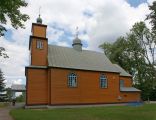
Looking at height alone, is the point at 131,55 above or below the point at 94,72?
above

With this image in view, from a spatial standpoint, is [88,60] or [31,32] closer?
[31,32]

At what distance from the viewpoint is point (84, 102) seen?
3728 cm

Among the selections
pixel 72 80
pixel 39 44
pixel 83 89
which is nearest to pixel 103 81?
pixel 83 89

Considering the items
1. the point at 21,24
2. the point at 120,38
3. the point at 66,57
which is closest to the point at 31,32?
the point at 66,57

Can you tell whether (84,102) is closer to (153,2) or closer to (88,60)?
(88,60)

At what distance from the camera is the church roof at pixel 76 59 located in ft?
121

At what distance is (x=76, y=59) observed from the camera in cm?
3966

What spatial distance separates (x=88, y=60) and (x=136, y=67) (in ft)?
75.1

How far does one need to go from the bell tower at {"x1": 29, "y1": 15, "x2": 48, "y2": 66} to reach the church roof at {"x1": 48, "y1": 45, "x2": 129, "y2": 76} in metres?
1.08

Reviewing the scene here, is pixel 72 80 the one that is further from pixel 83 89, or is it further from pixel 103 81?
pixel 103 81

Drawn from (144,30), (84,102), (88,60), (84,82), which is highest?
(144,30)

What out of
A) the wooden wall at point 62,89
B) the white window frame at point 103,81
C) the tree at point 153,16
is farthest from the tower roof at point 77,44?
the tree at point 153,16

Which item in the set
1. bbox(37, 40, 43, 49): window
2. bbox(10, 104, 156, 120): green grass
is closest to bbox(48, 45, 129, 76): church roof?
bbox(37, 40, 43, 49): window

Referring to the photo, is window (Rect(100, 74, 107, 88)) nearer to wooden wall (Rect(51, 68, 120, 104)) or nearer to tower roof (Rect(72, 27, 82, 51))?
wooden wall (Rect(51, 68, 120, 104))
